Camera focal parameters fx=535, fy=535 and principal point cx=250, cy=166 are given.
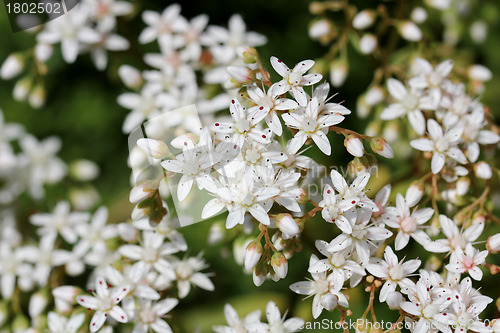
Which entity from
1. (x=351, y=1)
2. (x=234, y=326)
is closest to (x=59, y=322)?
(x=234, y=326)

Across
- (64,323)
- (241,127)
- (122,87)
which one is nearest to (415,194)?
(241,127)

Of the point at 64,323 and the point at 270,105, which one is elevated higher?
the point at 270,105

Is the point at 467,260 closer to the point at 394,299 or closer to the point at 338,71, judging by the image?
the point at 394,299

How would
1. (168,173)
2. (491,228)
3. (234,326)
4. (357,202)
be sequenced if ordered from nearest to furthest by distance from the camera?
(357,202), (168,173), (234,326), (491,228)

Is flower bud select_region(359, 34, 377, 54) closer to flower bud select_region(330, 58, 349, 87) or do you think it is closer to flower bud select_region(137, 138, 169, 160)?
flower bud select_region(330, 58, 349, 87)

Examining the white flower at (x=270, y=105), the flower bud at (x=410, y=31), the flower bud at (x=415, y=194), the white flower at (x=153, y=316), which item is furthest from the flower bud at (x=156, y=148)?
the flower bud at (x=410, y=31)

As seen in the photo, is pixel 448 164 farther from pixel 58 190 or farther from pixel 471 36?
pixel 58 190
